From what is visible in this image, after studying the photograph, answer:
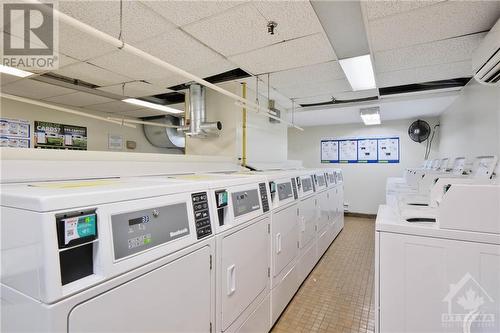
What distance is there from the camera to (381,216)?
1577 mm

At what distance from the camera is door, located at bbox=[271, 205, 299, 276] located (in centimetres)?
205

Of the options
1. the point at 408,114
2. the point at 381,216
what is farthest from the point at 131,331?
the point at 408,114


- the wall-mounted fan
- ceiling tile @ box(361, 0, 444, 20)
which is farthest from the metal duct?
the wall-mounted fan

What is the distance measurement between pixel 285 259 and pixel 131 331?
5.17ft

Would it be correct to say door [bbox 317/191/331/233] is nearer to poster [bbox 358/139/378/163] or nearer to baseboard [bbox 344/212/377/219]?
baseboard [bbox 344/212/377/219]

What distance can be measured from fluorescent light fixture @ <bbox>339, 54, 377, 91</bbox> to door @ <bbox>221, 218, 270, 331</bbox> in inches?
74.9

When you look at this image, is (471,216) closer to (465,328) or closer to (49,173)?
(465,328)

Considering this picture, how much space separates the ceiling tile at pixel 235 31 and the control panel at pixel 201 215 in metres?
1.39

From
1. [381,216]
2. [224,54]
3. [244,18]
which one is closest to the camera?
[381,216]

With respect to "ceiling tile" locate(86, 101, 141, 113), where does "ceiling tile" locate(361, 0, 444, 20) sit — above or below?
below

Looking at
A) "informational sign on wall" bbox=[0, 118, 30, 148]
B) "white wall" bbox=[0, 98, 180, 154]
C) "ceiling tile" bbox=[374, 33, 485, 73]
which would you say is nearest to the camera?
"ceiling tile" bbox=[374, 33, 485, 73]

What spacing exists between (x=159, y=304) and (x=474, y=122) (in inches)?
151

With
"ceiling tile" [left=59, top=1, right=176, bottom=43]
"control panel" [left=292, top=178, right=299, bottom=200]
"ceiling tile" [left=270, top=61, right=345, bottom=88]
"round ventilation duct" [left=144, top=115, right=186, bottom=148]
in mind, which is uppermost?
"ceiling tile" [left=270, top=61, right=345, bottom=88]

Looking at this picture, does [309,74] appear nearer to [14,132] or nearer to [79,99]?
[79,99]
